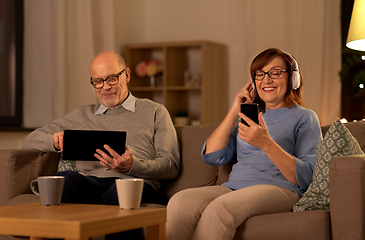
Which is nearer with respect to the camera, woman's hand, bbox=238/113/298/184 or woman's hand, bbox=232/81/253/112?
woman's hand, bbox=238/113/298/184

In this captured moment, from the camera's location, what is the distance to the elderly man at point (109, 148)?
6.53ft

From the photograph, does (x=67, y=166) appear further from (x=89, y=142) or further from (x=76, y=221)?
(x=76, y=221)

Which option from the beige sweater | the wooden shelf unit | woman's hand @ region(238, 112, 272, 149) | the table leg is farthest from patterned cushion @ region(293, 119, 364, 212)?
the wooden shelf unit

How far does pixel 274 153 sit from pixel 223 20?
3.15m

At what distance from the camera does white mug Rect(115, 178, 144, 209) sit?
1.30 meters

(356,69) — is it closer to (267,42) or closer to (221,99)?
(267,42)

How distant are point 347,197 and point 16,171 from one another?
4.80 ft

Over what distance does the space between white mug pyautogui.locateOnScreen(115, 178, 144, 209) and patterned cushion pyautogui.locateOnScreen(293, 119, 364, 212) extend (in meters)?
0.64

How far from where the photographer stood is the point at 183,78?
15.4 ft

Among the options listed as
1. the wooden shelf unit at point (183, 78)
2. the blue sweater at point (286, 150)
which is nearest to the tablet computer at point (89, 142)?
the blue sweater at point (286, 150)

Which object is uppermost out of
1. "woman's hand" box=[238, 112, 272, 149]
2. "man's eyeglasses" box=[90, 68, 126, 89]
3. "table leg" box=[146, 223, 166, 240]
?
"man's eyeglasses" box=[90, 68, 126, 89]

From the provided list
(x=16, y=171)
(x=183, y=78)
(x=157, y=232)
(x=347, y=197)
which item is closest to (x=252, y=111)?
(x=347, y=197)

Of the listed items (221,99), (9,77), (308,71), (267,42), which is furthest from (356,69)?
(9,77)

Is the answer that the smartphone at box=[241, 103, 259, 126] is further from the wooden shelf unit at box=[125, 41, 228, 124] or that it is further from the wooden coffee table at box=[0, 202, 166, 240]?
the wooden shelf unit at box=[125, 41, 228, 124]
